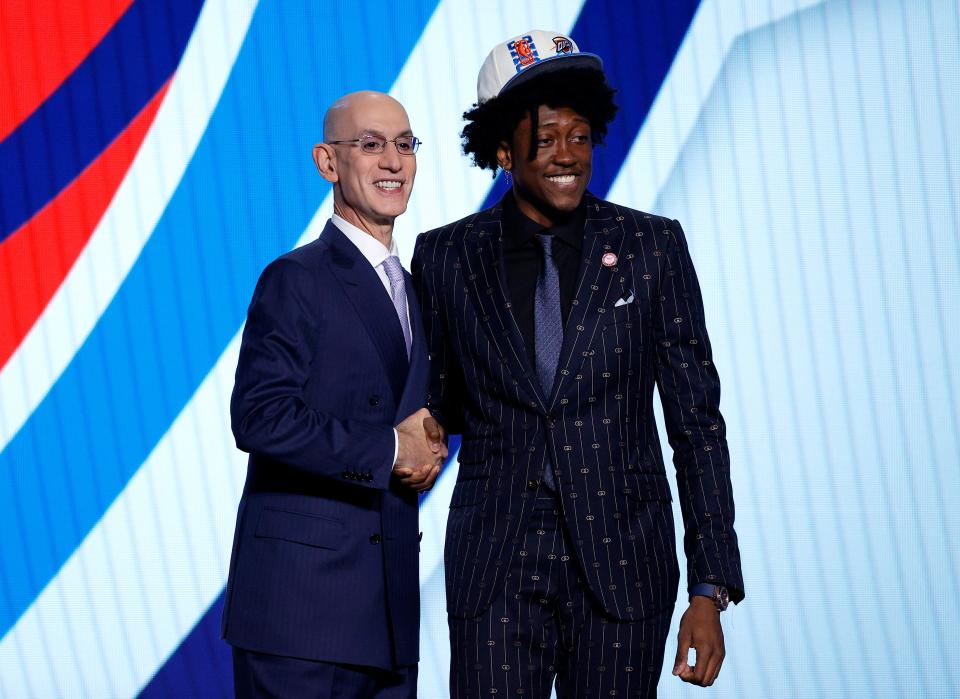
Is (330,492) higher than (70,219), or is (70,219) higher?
(70,219)

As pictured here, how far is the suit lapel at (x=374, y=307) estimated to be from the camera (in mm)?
1938

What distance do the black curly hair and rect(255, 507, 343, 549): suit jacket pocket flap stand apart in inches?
24.4

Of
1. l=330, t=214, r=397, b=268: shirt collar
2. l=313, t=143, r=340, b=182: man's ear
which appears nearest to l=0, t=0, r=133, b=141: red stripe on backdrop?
l=313, t=143, r=340, b=182: man's ear

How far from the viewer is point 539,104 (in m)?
1.90

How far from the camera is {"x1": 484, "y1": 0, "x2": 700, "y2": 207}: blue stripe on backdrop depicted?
3344 mm

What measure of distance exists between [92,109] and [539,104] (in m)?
1.93

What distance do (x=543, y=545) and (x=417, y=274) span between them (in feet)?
1.71

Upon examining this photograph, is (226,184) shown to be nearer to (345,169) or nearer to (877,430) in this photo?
(345,169)

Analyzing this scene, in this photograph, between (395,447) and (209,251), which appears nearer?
(395,447)

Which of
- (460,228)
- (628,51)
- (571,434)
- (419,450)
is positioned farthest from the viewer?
(628,51)

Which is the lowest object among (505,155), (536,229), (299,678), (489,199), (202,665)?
(202,665)

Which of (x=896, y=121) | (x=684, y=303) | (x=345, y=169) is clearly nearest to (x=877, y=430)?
(x=896, y=121)

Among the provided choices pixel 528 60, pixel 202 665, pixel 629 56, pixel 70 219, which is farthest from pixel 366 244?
pixel 202 665

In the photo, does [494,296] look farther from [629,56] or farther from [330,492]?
[629,56]
